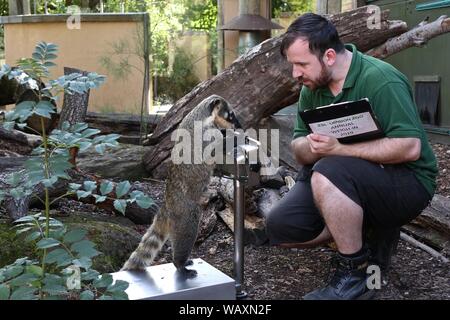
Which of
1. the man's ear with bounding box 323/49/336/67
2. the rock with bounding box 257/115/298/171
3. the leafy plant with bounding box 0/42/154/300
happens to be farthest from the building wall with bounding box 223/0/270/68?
the leafy plant with bounding box 0/42/154/300

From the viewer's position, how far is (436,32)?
478cm

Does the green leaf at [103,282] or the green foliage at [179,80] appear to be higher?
the green foliage at [179,80]

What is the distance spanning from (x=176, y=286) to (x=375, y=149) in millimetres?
1112

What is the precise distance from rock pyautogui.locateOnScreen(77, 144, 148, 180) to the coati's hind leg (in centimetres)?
210

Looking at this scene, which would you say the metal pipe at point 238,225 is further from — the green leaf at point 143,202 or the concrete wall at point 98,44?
the concrete wall at point 98,44

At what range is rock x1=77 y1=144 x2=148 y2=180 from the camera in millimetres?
5070

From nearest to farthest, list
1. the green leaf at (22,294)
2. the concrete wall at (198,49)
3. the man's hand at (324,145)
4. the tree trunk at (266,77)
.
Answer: the green leaf at (22,294), the man's hand at (324,145), the tree trunk at (266,77), the concrete wall at (198,49)

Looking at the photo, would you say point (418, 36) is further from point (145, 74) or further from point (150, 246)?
point (145, 74)

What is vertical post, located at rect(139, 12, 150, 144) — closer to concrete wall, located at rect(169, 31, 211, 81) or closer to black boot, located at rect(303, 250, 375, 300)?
concrete wall, located at rect(169, 31, 211, 81)

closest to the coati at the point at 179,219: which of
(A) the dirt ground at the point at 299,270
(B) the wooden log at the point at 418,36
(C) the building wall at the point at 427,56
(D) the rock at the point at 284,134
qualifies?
(A) the dirt ground at the point at 299,270

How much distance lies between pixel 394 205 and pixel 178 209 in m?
1.11

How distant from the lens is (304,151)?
2.99 m

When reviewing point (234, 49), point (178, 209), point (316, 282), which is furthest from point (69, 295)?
point (234, 49)

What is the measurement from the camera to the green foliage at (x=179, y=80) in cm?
958
